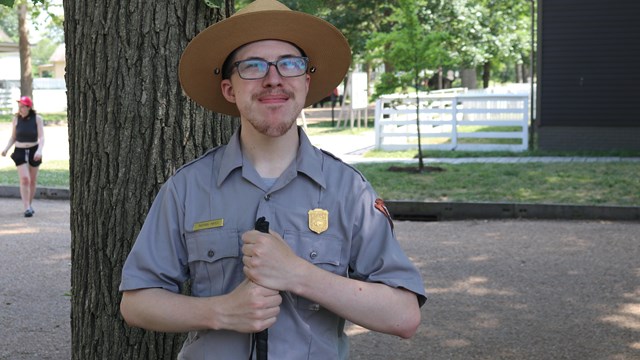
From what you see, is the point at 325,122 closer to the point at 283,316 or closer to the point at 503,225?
the point at 503,225

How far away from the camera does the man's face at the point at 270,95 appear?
2.52 m

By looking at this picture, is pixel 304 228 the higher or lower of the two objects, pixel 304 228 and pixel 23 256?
the higher

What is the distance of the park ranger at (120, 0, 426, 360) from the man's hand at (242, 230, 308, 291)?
0.08m

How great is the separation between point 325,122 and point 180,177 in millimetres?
31452

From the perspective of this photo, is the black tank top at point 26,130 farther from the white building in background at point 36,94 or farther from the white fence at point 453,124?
the white building in background at point 36,94

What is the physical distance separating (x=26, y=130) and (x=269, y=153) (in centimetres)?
1212

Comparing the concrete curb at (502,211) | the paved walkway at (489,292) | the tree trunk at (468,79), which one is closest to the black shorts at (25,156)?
the paved walkway at (489,292)

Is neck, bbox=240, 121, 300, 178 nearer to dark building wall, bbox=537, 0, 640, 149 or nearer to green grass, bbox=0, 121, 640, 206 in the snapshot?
green grass, bbox=0, 121, 640, 206

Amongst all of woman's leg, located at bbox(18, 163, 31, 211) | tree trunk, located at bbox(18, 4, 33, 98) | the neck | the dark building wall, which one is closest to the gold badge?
the neck

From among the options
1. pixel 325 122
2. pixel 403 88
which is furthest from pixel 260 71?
pixel 325 122

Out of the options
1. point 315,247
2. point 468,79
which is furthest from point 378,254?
point 468,79

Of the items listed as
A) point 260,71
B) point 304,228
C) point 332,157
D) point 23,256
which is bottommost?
point 23,256

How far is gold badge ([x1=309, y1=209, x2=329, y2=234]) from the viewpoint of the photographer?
2.50m

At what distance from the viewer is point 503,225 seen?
39.8ft
